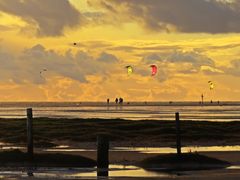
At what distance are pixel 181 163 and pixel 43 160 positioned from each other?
590 cm

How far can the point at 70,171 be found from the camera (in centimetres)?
2658

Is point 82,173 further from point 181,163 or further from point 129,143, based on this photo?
point 129,143

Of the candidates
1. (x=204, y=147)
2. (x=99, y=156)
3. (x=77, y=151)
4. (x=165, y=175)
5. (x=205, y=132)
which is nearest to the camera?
(x=165, y=175)

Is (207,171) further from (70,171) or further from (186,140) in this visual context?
(186,140)

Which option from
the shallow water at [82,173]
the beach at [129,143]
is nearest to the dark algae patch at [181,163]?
the beach at [129,143]

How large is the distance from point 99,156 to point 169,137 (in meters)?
20.6

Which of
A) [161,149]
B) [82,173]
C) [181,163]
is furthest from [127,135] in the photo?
[82,173]

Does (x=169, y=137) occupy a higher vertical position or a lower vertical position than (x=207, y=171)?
higher

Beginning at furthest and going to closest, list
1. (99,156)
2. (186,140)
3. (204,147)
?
(186,140) → (204,147) → (99,156)

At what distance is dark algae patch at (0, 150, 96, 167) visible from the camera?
92.5 feet

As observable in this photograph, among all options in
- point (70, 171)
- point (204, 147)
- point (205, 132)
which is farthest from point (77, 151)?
point (205, 132)

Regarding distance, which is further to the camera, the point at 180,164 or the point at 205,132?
the point at 205,132

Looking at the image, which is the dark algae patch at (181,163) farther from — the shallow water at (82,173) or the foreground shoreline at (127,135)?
the foreground shoreline at (127,135)

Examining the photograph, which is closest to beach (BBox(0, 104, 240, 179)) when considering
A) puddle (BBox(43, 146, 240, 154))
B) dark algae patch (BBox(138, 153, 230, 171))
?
puddle (BBox(43, 146, 240, 154))
